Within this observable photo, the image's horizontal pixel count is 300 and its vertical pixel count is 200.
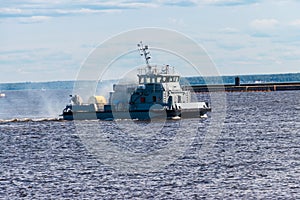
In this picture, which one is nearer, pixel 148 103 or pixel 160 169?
pixel 160 169

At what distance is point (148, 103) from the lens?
9469cm

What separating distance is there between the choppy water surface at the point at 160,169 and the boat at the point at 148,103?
28.6 feet

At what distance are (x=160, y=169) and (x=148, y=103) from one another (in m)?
42.6

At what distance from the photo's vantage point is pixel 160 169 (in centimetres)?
5225

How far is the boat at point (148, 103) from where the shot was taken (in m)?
94.5

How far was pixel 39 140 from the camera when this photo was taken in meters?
77.6

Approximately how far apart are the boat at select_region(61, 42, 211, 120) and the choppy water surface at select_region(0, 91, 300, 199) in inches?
344

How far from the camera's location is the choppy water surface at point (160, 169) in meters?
43.4

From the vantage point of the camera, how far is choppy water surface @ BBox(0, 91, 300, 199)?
143 ft

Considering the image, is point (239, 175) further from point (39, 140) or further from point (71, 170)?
point (39, 140)

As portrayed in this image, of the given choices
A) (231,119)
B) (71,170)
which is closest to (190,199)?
(71,170)

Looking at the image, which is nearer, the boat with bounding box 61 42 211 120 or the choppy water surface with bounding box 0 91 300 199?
the choppy water surface with bounding box 0 91 300 199

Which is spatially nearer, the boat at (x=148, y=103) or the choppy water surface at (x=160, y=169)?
the choppy water surface at (x=160, y=169)

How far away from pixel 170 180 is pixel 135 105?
158 feet
